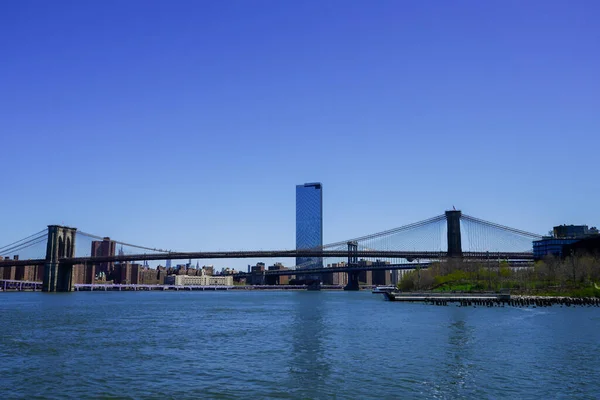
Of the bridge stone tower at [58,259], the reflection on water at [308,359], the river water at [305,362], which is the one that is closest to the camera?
the river water at [305,362]

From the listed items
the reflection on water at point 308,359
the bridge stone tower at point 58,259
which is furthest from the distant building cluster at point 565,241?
the bridge stone tower at point 58,259

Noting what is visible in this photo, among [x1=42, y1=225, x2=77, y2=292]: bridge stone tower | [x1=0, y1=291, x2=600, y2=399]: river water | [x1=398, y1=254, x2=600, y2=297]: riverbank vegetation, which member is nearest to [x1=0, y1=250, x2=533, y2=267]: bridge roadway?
[x1=42, y1=225, x2=77, y2=292]: bridge stone tower

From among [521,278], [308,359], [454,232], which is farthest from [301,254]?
[308,359]

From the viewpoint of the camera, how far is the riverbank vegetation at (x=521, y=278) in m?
81.8

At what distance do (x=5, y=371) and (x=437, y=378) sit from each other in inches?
710

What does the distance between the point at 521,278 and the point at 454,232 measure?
44.3 meters

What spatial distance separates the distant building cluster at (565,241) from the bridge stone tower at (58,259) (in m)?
119

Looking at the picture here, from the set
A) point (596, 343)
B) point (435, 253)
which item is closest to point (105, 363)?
point (596, 343)

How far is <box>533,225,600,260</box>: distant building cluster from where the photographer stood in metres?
116

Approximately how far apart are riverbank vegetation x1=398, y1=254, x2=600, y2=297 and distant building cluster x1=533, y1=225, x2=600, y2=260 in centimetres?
1611

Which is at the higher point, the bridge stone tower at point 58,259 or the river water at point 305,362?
the bridge stone tower at point 58,259

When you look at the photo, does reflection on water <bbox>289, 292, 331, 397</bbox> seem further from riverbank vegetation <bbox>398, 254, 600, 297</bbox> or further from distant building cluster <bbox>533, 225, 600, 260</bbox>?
distant building cluster <bbox>533, 225, 600, 260</bbox>

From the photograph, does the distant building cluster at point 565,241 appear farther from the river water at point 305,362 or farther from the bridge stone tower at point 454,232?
the river water at point 305,362

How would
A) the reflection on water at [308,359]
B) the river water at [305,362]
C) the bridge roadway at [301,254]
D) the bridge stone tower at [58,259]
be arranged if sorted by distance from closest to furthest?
1. the river water at [305,362]
2. the reflection on water at [308,359]
3. the bridge roadway at [301,254]
4. the bridge stone tower at [58,259]
